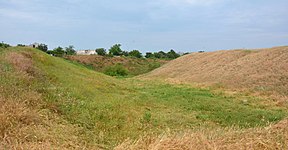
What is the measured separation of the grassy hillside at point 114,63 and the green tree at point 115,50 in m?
5.87

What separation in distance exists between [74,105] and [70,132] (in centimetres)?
252

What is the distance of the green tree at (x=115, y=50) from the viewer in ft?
175

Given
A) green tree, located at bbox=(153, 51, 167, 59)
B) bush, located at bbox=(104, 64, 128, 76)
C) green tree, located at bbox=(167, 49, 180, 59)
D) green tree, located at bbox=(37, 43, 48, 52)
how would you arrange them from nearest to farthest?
bush, located at bbox=(104, 64, 128, 76), green tree, located at bbox=(37, 43, 48, 52), green tree, located at bbox=(153, 51, 167, 59), green tree, located at bbox=(167, 49, 180, 59)

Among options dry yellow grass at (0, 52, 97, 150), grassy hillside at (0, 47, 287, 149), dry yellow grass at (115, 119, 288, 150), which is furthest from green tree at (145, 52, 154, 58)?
dry yellow grass at (115, 119, 288, 150)

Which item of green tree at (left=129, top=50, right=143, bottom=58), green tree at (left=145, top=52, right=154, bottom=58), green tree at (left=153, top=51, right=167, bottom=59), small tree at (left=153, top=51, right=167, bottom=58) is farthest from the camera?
small tree at (left=153, top=51, right=167, bottom=58)

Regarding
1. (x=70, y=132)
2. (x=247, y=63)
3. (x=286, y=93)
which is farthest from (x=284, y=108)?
(x=247, y=63)

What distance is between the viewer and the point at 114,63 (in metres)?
43.5

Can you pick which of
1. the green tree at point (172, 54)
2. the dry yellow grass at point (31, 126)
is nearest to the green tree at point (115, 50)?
the green tree at point (172, 54)

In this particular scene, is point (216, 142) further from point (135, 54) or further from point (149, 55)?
point (149, 55)

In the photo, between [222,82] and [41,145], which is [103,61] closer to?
[222,82]

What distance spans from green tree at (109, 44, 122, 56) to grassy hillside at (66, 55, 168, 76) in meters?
5.87

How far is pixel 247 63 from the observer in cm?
2298

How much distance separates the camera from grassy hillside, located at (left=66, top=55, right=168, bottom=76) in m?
41.7

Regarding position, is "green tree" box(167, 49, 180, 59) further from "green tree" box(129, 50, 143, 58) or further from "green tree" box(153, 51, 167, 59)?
"green tree" box(129, 50, 143, 58)
